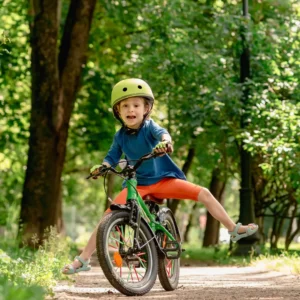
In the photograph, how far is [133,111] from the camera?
7500 mm

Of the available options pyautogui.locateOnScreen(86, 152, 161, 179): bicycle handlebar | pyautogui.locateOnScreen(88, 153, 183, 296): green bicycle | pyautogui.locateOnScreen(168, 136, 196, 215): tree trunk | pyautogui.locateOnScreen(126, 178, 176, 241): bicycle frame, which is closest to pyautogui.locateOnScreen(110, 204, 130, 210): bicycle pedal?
pyautogui.locateOnScreen(88, 153, 183, 296): green bicycle

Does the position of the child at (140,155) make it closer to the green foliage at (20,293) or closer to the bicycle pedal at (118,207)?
the bicycle pedal at (118,207)

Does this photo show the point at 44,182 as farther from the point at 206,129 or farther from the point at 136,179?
the point at 136,179

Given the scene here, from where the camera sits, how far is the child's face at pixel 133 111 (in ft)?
24.7

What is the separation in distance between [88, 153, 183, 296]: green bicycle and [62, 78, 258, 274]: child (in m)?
0.19

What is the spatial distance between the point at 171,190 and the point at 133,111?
744 mm

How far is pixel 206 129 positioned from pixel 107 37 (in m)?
5.13

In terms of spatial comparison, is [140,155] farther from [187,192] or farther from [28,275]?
[28,275]

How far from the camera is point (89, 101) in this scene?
22.4 meters

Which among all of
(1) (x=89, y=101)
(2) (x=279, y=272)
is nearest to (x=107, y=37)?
(1) (x=89, y=101)

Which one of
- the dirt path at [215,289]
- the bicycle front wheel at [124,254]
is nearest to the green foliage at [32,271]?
the dirt path at [215,289]

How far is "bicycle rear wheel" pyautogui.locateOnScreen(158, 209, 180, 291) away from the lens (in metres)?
7.70

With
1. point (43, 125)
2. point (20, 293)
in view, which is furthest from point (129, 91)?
point (43, 125)

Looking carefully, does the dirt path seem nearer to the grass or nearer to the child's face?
the grass
